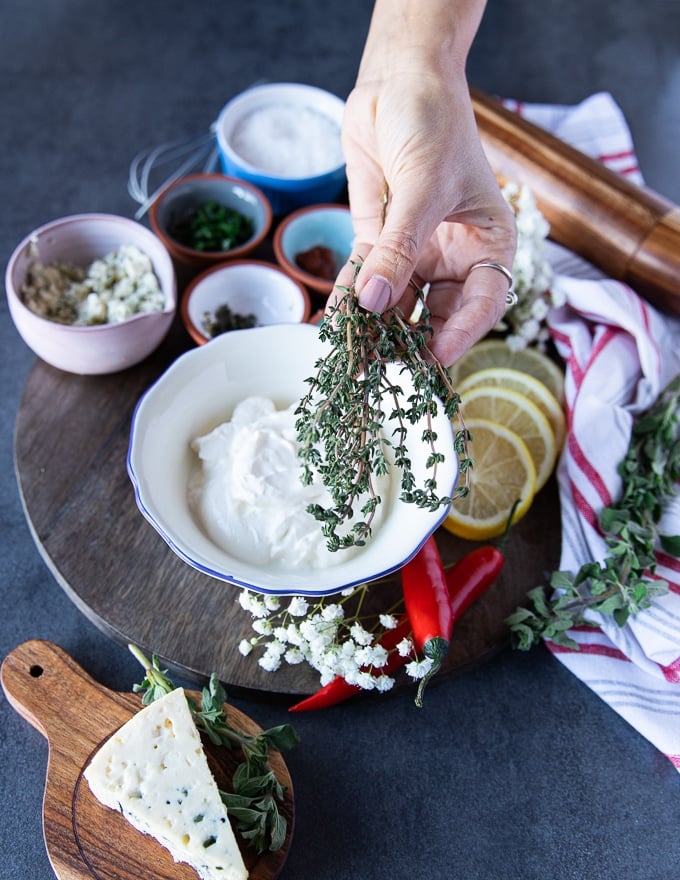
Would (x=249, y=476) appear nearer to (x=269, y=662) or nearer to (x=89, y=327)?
(x=269, y=662)

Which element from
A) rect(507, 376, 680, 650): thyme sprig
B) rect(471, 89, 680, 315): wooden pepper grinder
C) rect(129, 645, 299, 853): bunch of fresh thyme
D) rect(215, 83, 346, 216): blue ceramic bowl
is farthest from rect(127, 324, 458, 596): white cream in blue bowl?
rect(471, 89, 680, 315): wooden pepper grinder

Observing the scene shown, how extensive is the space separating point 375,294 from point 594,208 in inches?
35.9

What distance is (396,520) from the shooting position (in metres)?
1.35

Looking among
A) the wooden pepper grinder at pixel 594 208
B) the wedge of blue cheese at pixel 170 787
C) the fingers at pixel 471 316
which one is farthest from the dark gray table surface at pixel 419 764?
the wooden pepper grinder at pixel 594 208

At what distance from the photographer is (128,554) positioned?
1453 millimetres

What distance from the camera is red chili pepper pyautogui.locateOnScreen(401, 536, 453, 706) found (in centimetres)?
131

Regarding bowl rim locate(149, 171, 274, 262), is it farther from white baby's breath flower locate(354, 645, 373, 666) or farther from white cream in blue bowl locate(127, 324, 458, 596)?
white baby's breath flower locate(354, 645, 373, 666)

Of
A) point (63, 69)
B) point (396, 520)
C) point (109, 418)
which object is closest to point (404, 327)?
point (396, 520)

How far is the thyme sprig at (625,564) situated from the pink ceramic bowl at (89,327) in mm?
873

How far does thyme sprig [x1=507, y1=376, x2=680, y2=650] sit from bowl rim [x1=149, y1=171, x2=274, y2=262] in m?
0.93

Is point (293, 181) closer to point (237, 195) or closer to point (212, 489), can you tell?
point (237, 195)

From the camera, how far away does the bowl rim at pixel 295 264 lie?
70.2 inches

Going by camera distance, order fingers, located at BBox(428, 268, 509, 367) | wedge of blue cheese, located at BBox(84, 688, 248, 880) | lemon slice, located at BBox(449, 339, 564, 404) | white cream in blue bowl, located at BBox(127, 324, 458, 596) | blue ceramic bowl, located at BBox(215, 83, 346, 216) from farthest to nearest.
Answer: blue ceramic bowl, located at BBox(215, 83, 346, 216)
lemon slice, located at BBox(449, 339, 564, 404)
fingers, located at BBox(428, 268, 509, 367)
white cream in blue bowl, located at BBox(127, 324, 458, 596)
wedge of blue cheese, located at BBox(84, 688, 248, 880)

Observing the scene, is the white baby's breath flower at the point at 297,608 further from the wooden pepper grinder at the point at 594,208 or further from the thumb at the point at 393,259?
the wooden pepper grinder at the point at 594,208
